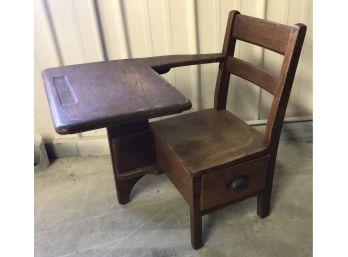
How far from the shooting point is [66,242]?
4.25ft

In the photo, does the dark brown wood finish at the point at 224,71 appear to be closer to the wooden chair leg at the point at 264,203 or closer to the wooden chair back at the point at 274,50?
the wooden chair back at the point at 274,50

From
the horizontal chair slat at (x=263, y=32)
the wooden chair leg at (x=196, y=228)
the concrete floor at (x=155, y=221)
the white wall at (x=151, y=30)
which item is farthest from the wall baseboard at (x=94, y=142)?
the wooden chair leg at (x=196, y=228)

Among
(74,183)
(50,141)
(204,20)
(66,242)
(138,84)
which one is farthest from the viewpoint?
(50,141)

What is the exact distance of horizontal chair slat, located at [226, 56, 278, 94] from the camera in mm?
1116

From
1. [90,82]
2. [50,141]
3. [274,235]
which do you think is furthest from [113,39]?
[274,235]

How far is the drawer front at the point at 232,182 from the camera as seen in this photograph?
42.9 inches

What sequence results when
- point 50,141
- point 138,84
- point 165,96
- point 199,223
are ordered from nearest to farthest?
point 165,96 < point 138,84 < point 199,223 < point 50,141

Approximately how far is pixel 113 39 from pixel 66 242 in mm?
945

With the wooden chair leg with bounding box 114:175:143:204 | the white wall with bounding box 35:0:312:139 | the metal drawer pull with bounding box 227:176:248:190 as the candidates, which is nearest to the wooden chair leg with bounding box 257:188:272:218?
the metal drawer pull with bounding box 227:176:248:190

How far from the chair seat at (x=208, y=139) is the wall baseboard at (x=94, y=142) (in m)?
0.50

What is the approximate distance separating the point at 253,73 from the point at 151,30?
57 centimetres

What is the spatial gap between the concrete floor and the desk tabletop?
0.64 metres

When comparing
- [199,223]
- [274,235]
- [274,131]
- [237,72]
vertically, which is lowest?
[274,235]

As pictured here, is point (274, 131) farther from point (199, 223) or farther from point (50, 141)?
point (50, 141)
